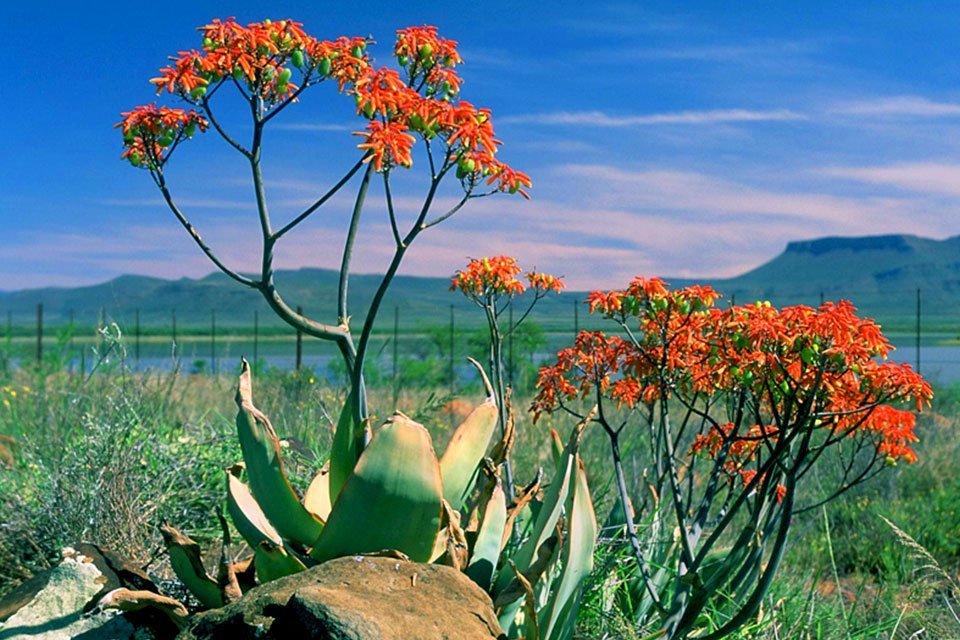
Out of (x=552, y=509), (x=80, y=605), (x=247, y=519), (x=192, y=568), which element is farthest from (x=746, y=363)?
(x=80, y=605)

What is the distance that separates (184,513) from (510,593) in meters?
2.91

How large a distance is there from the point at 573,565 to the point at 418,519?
702 mm

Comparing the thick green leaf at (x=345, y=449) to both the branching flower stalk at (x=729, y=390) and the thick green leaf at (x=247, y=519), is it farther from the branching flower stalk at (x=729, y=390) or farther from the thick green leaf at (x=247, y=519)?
the branching flower stalk at (x=729, y=390)

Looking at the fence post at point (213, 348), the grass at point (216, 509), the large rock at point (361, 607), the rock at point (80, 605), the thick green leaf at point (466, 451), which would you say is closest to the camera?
the large rock at point (361, 607)

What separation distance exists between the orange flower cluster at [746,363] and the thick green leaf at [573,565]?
2.86 feet

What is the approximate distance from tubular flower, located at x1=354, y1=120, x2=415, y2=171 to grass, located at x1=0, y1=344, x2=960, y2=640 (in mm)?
2068

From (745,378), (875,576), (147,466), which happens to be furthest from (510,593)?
(875,576)

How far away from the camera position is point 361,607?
317 centimetres

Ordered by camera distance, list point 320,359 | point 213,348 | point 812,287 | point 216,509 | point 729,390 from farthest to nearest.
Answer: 1. point 812,287
2. point 320,359
3. point 213,348
4. point 216,509
5. point 729,390

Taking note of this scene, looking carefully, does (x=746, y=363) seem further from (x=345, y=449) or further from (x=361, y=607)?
(x=361, y=607)

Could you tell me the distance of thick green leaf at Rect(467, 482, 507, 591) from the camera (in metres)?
3.86

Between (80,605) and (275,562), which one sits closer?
(275,562)

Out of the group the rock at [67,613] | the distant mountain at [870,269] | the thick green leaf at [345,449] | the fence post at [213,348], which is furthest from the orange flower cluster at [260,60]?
the distant mountain at [870,269]

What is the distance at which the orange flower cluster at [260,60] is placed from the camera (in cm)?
397
